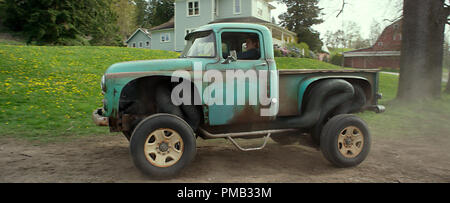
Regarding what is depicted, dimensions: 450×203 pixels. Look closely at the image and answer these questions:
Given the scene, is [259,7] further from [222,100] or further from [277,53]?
[222,100]

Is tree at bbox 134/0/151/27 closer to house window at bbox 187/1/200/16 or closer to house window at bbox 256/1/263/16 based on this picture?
house window at bbox 187/1/200/16

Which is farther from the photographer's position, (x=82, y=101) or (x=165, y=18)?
(x=165, y=18)

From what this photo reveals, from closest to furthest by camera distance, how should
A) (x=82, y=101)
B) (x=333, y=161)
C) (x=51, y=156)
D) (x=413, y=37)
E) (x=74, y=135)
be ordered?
1. (x=333, y=161)
2. (x=51, y=156)
3. (x=74, y=135)
4. (x=82, y=101)
5. (x=413, y=37)

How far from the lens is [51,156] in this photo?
5.44 metres

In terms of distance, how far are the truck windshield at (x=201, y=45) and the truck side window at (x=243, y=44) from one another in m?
0.25

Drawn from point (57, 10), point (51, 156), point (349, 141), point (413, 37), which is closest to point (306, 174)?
point (349, 141)

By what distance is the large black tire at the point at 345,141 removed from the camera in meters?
4.90

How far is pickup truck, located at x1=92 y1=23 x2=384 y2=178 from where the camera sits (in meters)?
4.29

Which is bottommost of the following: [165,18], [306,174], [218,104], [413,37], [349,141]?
[306,174]

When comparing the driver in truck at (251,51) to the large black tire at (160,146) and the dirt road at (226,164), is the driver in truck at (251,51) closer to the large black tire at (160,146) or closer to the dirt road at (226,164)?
the large black tire at (160,146)

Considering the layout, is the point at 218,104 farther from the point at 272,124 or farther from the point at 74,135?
the point at 74,135

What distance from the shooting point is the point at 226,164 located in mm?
5164

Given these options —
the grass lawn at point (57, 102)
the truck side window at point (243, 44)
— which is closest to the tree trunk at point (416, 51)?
the grass lawn at point (57, 102)
